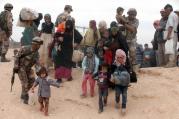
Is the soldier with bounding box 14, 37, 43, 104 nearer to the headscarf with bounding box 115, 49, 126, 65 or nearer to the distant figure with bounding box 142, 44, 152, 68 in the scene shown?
the headscarf with bounding box 115, 49, 126, 65

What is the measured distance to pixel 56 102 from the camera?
49.5 feet

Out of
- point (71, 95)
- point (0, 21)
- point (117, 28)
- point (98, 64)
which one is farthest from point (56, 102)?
point (0, 21)

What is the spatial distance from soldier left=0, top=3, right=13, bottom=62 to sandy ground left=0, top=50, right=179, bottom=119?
157 cm

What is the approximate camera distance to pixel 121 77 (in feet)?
46.0

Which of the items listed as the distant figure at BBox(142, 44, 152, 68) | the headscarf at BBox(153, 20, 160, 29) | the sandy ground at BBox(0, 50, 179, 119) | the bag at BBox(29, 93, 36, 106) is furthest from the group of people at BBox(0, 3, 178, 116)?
the distant figure at BBox(142, 44, 152, 68)

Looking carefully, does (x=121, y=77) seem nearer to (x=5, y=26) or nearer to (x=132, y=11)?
(x=132, y=11)

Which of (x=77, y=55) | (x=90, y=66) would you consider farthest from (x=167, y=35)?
(x=90, y=66)

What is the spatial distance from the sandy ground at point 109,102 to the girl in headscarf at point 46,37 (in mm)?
962

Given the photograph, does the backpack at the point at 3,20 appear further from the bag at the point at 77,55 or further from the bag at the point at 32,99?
the bag at the point at 32,99

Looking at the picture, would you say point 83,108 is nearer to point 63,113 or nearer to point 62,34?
point 63,113

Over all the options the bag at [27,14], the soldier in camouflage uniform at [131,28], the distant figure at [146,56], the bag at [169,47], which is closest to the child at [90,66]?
the soldier in camouflage uniform at [131,28]

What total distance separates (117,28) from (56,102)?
2.50 meters

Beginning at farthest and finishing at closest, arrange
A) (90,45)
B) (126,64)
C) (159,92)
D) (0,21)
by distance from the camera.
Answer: (0,21), (90,45), (159,92), (126,64)

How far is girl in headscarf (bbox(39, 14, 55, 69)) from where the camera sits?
16562mm
